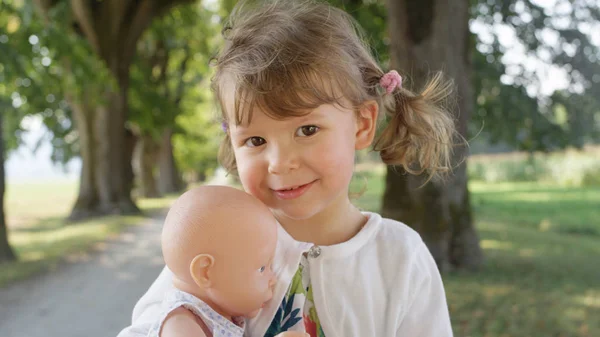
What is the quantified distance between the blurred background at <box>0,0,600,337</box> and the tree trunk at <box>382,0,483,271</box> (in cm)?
2

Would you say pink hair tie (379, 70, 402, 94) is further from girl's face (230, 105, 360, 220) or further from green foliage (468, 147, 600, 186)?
green foliage (468, 147, 600, 186)

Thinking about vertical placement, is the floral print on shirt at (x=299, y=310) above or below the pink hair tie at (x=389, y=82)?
below

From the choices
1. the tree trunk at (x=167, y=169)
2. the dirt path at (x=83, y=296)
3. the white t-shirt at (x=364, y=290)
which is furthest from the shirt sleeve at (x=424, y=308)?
the tree trunk at (x=167, y=169)

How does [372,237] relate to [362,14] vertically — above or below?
below

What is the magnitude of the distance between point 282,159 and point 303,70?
0.24m

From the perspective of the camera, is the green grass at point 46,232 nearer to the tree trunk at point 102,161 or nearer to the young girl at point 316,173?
the tree trunk at point 102,161

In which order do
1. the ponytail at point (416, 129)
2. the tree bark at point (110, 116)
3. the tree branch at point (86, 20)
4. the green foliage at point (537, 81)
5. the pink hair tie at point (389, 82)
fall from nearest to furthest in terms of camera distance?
the pink hair tie at point (389, 82)
the ponytail at point (416, 129)
the green foliage at point (537, 81)
the tree branch at point (86, 20)
the tree bark at point (110, 116)

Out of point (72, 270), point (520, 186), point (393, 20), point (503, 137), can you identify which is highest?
point (393, 20)

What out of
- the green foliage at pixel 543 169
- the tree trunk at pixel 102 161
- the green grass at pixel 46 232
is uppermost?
the tree trunk at pixel 102 161

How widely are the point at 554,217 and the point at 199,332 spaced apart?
1089 cm

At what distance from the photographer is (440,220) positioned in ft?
18.7

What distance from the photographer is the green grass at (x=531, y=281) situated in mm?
4434

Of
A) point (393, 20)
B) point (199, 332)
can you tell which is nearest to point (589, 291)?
point (393, 20)

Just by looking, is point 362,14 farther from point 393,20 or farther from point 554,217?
point 554,217
